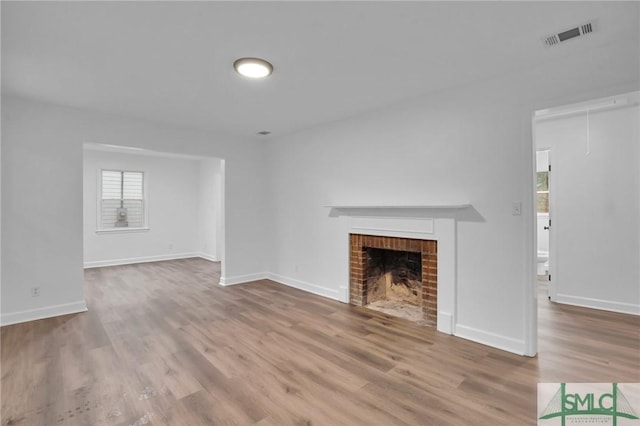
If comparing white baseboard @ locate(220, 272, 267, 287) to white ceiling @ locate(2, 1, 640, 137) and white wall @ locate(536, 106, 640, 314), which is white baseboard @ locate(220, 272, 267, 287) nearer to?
white ceiling @ locate(2, 1, 640, 137)

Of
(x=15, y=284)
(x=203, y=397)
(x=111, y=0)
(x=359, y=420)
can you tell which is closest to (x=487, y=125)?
(x=359, y=420)

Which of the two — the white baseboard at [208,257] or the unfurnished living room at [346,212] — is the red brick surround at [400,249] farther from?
the white baseboard at [208,257]

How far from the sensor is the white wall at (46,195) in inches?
138

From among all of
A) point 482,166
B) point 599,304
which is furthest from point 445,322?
point 599,304

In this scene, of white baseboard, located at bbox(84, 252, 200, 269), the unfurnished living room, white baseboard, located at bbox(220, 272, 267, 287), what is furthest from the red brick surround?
white baseboard, located at bbox(84, 252, 200, 269)

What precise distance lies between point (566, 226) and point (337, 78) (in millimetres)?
3717

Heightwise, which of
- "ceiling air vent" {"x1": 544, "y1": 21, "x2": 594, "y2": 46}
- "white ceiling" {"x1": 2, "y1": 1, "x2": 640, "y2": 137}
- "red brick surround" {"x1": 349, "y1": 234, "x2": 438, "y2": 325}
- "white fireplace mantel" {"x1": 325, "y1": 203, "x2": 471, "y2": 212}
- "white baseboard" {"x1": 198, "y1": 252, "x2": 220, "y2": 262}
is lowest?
"white baseboard" {"x1": 198, "y1": 252, "x2": 220, "y2": 262}

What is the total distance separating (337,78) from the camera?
2994mm

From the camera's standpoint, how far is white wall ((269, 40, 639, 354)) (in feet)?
8.50

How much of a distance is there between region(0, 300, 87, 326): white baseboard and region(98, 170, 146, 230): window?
3690mm

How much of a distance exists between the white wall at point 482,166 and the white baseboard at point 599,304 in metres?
2.05

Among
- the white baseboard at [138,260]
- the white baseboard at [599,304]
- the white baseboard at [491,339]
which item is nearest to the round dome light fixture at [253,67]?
the white baseboard at [491,339]

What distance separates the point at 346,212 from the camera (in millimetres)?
4258

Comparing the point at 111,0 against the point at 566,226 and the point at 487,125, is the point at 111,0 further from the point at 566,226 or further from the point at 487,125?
the point at 566,226
